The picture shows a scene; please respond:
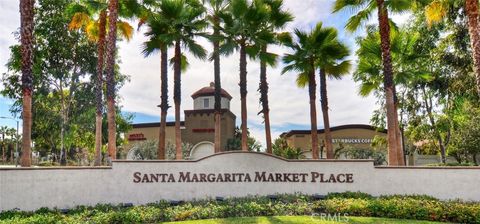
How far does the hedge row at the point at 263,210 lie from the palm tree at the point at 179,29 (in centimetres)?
637

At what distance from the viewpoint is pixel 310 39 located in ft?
66.1

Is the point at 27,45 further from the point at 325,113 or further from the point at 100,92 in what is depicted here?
the point at 325,113

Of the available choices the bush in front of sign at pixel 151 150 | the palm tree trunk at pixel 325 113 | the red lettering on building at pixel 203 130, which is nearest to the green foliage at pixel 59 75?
the bush in front of sign at pixel 151 150

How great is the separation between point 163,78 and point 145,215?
954cm

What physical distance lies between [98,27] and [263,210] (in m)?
14.7

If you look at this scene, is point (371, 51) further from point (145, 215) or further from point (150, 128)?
point (150, 128)

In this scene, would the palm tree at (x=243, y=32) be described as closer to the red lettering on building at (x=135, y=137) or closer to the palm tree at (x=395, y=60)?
the palm tree at (x=395, y=60)

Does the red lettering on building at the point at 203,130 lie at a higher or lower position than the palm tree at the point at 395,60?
lower

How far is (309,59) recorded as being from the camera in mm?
20891

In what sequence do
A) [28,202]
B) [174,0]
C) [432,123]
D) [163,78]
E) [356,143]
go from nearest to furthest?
[28,202] < [174,0] < [163,78] < [432,123] < [356,143]

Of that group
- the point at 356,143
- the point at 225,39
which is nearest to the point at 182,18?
the point at 225,39

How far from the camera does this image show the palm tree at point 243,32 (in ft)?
62.8

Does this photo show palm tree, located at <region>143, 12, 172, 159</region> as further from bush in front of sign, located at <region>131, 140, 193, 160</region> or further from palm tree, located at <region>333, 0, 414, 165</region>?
bush in front of sign, located at <region>131, 140, 193, 160</region>

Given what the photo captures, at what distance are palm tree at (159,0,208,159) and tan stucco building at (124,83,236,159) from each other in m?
15.6
